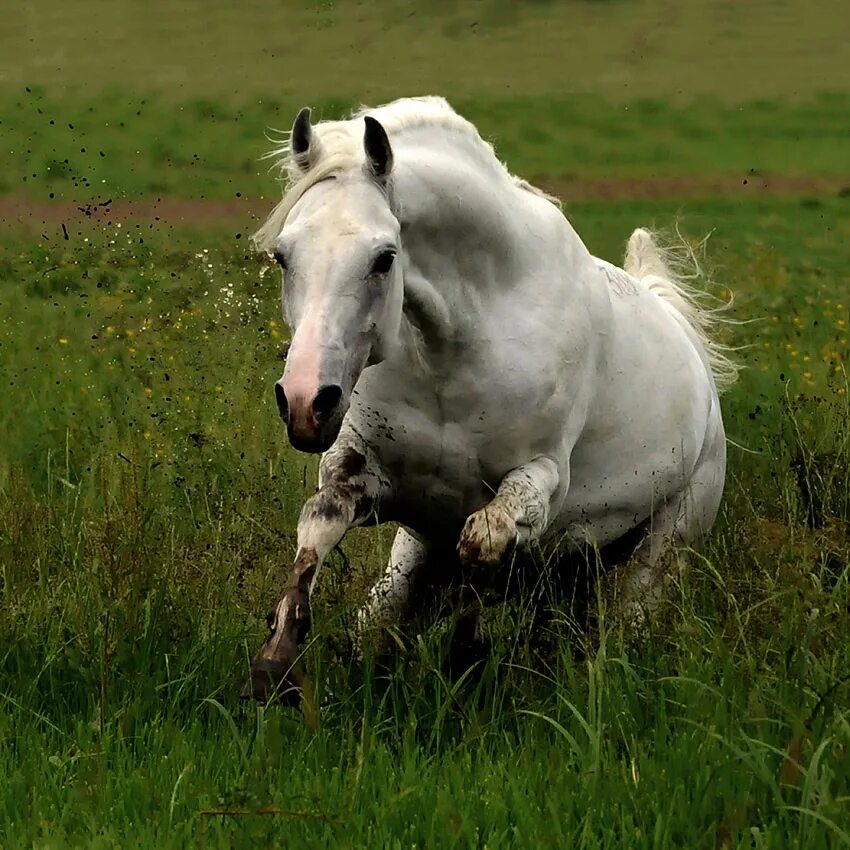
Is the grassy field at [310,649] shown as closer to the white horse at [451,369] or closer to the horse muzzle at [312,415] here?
the white horse at [451,369]

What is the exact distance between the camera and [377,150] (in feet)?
14.6

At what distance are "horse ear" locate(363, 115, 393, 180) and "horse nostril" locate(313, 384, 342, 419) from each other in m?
0.74

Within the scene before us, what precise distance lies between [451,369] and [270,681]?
1249 mm

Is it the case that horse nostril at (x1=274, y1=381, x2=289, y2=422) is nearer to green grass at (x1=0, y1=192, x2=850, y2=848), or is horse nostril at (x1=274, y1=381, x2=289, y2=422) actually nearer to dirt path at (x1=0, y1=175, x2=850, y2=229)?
green grass at (x1=0, y1=192, x2=850, y2=848)

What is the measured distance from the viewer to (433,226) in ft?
16.1

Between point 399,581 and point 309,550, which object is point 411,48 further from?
point 309,550

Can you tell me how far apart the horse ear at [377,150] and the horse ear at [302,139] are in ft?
0.53

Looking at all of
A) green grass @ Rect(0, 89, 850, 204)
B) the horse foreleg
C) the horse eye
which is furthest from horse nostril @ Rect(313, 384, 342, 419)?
green grass @ Rect(0, 89, 850, 204)

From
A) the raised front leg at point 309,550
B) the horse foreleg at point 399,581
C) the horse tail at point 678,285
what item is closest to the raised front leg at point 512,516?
the raised front leg at point 309,550

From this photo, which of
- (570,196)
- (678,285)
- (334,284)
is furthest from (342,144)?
(570,196)

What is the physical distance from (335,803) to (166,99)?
2633cm

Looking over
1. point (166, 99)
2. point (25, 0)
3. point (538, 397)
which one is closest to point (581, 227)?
point (166, 99)

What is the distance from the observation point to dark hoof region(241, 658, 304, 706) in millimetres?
4434

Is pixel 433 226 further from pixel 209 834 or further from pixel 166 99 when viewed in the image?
pixel 166 99
